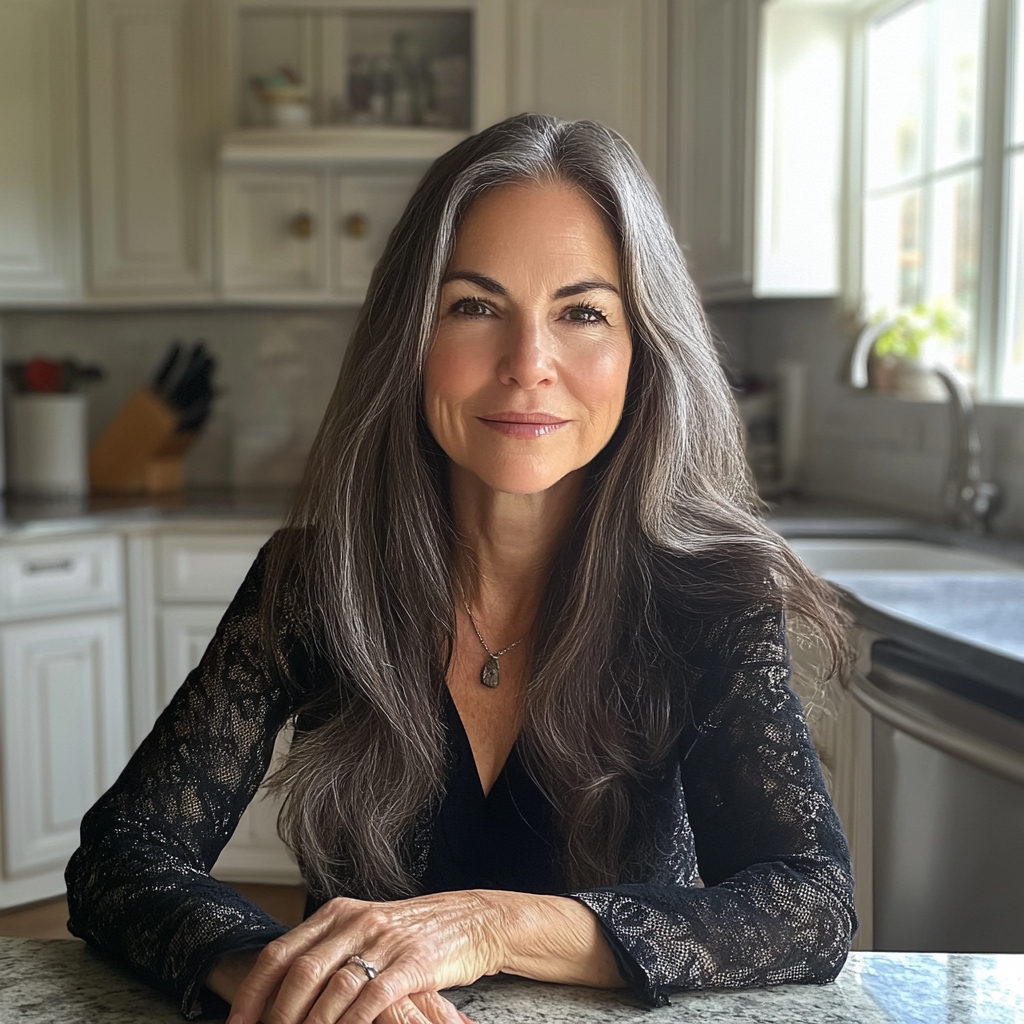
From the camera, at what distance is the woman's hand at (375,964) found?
0.75 metres

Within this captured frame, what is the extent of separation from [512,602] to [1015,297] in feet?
6.23

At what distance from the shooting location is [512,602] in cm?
129

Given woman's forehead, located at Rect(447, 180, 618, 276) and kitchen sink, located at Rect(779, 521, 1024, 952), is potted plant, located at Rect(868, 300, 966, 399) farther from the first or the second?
woman's forehead, located at Rect(447, 180, 618, 276)

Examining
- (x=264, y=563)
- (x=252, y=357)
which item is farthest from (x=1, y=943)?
(x=252, y=357)

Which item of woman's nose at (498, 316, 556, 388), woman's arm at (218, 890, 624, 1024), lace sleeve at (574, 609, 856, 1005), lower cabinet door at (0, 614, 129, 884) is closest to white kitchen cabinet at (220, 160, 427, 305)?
lower cabinet door at (0, 614, 129, 884)

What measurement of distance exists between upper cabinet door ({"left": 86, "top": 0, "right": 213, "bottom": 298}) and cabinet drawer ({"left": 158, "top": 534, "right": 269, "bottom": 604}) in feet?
2.90

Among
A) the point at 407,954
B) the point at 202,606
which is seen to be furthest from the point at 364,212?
the point at 407,954

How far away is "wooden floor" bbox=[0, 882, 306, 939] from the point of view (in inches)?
118

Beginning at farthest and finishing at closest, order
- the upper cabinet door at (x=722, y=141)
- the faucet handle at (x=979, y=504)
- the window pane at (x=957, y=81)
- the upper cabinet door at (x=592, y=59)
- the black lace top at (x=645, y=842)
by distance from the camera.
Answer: the upper cabinet door at (x=592, y=59)
the upper cabinet door at (x=722, y=141)
the window pane at (x=957, y=81)
the faucet handle at (x=979, y=504)
the black lace top at (x=645, y=842)

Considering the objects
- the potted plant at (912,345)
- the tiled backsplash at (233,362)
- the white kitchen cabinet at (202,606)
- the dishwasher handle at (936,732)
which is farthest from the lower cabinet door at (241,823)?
the dishwasher handle at (936,732)

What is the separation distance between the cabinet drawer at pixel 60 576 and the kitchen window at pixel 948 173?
2055mm

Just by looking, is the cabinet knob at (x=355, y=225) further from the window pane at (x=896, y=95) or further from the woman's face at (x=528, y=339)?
the woman's face at (x=528, y=339)

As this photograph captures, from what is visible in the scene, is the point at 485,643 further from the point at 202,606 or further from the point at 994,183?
the point at 202,606

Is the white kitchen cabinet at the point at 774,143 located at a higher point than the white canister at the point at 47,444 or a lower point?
higher
